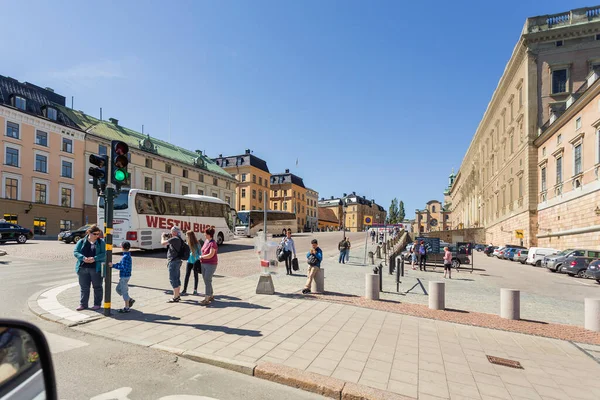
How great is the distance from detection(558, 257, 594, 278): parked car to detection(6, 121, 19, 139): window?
5017cm

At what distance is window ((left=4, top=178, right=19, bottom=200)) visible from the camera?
1328 inches

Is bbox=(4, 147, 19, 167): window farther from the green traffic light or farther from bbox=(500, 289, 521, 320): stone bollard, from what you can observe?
bbox=(500, 289, 521, 320): stone bollard

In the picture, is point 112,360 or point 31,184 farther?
point 31,184

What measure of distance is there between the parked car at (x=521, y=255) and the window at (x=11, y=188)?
5038 centimetres

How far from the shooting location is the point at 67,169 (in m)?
39.1

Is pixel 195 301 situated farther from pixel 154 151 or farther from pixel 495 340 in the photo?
pixel 154 151

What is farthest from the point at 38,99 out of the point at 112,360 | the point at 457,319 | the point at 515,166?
the point at 515,166

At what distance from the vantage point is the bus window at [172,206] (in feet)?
67.4

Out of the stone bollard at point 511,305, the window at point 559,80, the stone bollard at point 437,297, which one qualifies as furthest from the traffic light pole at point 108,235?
the window at point 559,80

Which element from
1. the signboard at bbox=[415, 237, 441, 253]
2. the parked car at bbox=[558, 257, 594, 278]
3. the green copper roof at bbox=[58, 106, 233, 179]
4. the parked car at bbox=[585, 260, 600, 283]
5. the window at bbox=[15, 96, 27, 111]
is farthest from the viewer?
the green copper roof at bbox=[58, 106, 233, 179]

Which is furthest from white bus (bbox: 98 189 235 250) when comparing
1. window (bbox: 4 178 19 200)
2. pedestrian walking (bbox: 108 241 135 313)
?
window (bbox: 4 178 19 200)

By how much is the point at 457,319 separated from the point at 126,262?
771 centimetres

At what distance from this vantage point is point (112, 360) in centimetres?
479

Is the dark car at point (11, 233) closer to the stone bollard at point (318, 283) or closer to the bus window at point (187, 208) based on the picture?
the bus window at point (187, 208)
